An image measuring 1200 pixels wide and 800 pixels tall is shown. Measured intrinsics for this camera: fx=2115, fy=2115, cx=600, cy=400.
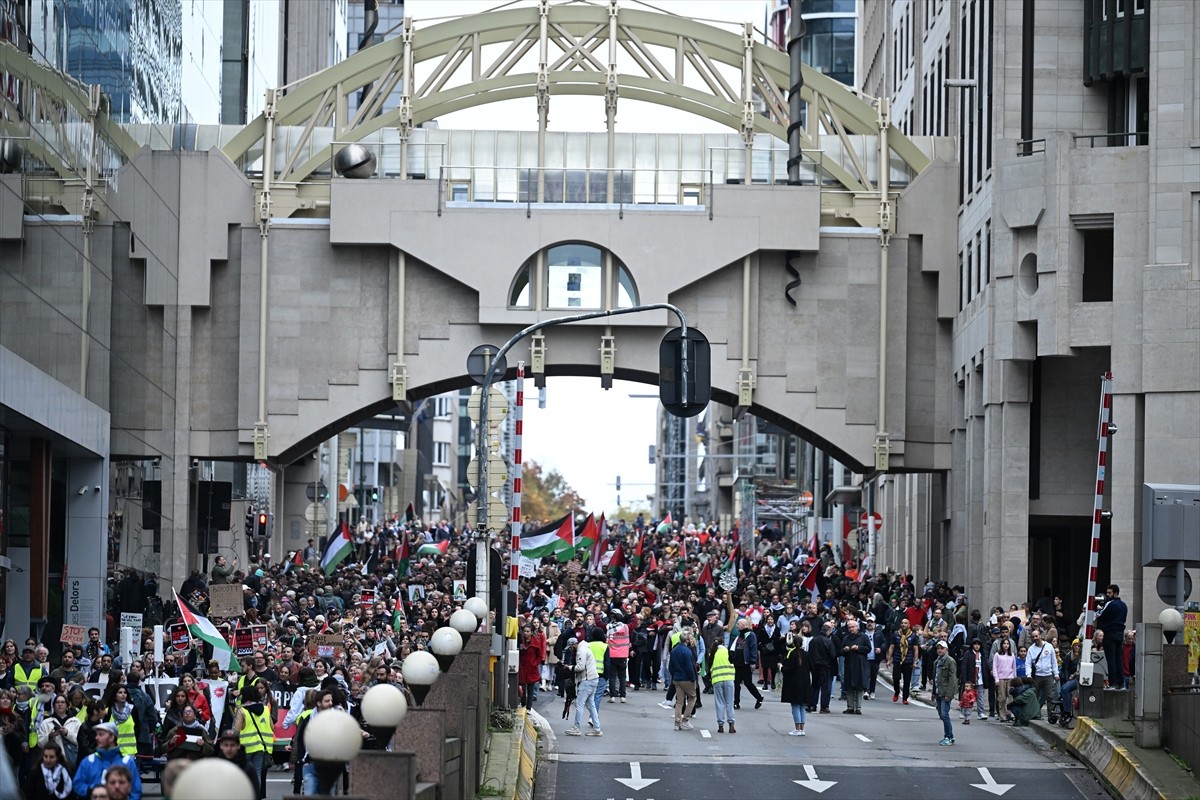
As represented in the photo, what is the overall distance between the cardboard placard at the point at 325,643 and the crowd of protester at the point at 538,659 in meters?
0.08

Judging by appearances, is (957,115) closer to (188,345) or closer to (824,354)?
(824,354)

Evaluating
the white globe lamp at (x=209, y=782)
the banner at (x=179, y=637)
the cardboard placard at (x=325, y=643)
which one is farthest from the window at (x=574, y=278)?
the white globe lamp at (x=209, y=782)

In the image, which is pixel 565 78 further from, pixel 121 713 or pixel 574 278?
pixel 121 713

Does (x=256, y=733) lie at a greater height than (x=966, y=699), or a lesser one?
greater

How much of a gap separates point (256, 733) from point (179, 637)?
13.5m

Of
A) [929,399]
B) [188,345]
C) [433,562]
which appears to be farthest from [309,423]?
[929,399]

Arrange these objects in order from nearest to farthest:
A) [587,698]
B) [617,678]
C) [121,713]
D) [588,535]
Answer: [121,713], [587,698], [617,678], [588,535]

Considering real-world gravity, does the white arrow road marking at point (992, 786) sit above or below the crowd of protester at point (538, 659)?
below

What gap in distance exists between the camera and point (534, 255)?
50.1 meters

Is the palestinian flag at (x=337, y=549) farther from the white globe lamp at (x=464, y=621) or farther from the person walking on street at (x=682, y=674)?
the white globe lamp at (x=464, y=621)

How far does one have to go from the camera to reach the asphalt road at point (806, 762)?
1021 inches

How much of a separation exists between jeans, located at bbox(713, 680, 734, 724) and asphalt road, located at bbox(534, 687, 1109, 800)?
1.04ft

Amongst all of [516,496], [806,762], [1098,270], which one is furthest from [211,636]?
[1098,270]

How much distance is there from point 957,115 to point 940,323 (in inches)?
202
